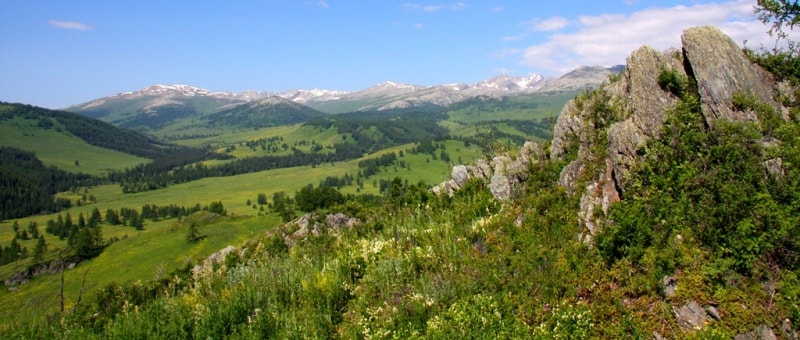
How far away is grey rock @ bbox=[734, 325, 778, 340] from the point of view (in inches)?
543

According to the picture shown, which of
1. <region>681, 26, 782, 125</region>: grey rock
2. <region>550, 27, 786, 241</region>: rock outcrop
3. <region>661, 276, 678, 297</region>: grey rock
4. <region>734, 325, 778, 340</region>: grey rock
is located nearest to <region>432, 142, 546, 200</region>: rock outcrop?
<region>550, 27, 786, 241</region>: rock outcrop

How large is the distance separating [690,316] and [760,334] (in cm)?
181

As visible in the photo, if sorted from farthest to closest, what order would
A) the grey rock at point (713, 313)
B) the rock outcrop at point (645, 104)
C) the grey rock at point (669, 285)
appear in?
the rock outcrop at point (645, 104) < the grey rock at point (669, 285) < the grey rock at point (713, 313)

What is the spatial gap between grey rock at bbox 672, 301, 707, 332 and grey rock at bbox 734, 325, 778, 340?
1.01 metres

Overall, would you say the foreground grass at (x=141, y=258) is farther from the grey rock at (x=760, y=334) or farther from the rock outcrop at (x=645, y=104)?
the grey rock at (x=760, y=334)

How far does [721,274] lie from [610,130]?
385 inches

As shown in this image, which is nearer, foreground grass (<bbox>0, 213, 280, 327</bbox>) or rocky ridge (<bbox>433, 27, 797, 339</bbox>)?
rocky ridge (<bbox>433, 27, 797, 339</bbox>)

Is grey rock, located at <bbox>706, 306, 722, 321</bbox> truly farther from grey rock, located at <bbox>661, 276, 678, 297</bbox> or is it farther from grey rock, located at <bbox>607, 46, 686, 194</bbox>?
grey rock, located at <bbox>607, 46, 686, 194</bbox>

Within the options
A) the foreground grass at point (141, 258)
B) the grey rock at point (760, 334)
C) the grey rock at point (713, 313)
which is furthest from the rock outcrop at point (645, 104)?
the foreground grass at point (141, 258)

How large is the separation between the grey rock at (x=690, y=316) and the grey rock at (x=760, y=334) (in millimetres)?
1011

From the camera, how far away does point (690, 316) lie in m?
14.9

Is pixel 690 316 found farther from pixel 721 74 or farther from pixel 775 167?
pixel 721 74

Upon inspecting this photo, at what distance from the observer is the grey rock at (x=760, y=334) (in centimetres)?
1380

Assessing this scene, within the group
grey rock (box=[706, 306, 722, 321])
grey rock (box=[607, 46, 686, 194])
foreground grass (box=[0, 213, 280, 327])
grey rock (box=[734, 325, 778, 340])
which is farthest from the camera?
foreground grass (box=[0, 213, 280, 327])
